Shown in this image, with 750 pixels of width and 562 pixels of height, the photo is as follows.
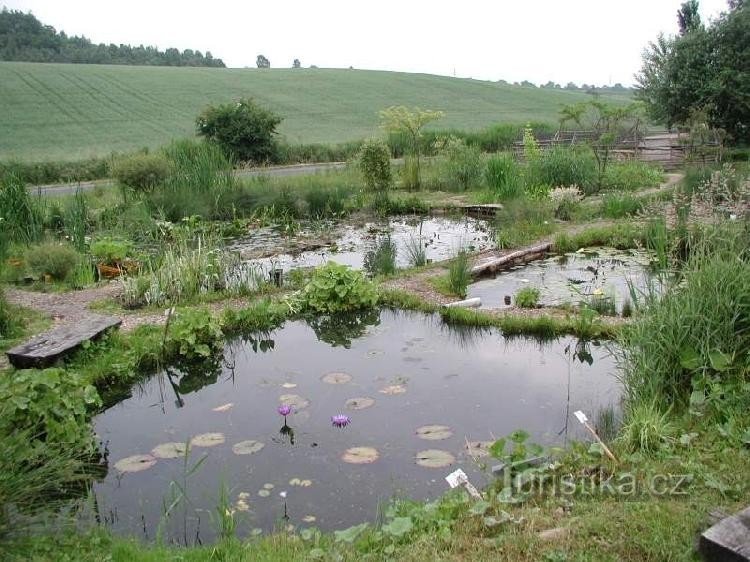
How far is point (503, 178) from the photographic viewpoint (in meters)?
13.6

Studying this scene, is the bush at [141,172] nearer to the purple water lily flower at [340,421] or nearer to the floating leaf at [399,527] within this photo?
the purple water lily flower at [340,421]

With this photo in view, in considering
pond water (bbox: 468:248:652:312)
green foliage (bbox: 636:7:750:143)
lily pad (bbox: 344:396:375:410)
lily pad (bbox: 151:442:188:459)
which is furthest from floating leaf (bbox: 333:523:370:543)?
green foliage (bbox: 636:7:750:143)

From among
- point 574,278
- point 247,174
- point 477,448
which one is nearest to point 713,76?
point 247,174

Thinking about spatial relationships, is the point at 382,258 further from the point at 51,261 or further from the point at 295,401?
the point at 51,261

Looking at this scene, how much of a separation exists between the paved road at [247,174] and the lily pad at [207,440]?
39.1 ft

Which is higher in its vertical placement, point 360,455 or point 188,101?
point 188,101

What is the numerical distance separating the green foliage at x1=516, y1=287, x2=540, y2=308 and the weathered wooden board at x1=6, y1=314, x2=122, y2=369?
403 cm

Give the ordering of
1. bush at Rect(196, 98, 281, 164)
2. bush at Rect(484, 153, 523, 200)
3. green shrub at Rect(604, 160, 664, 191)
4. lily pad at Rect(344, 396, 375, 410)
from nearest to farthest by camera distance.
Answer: lily pad at Rect(344, 396, 375, 410)
bush at Rect(484, 153, 523, 200)
green shrub at Rect(604, 160, 664, 191)
bush at Rect(196, 98, 281, 164)

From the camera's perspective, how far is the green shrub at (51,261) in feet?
27.8

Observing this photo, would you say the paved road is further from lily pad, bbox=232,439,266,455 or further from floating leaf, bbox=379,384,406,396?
lily pad, bbox=232,439,266,455

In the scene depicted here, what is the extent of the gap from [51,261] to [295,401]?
5018mm

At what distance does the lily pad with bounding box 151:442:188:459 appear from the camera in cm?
434

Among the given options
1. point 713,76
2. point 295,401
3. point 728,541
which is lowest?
point 295,401

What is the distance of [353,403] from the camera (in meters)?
4.96
